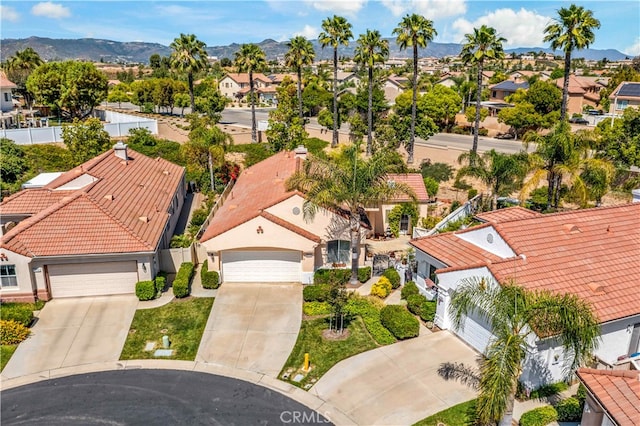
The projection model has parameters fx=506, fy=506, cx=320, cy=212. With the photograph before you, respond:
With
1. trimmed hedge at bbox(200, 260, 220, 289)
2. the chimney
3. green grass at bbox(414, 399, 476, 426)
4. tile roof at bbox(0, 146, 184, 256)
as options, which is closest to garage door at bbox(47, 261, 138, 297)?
tile roof at bbox(0, 146, 184, 256)

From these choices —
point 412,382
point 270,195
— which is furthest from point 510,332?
point 270,195

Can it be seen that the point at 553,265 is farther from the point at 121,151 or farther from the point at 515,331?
the point at 121,151

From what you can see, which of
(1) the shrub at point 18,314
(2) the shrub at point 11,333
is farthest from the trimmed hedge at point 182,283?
(2) the shrub at point 11,333

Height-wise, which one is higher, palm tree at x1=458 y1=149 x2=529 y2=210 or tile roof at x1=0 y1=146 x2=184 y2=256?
palm tree at x1=458 y1=149 x2=529 y2=210

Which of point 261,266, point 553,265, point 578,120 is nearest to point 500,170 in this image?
point 553,265

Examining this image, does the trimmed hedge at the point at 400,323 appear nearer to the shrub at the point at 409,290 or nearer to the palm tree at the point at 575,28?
the shrub at the point at 409,290

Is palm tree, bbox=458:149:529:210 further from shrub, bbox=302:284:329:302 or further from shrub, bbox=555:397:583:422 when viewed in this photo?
shrub, bbox=555:397:583:422
